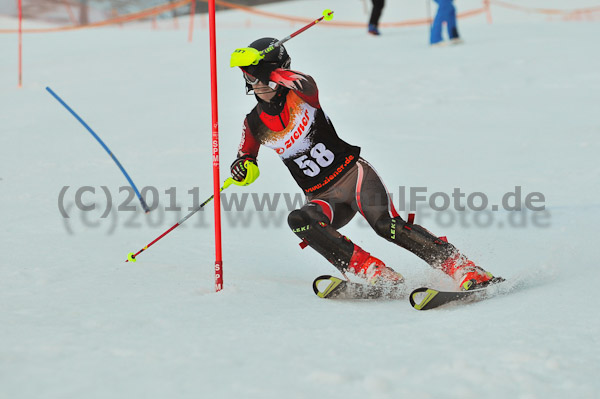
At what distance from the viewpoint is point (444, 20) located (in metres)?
11.8

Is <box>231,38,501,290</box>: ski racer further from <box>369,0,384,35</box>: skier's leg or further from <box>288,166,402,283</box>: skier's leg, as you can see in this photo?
<box>369,0,384,35</box>: skier's leg

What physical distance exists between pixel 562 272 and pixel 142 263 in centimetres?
236

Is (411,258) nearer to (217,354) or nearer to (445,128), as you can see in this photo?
(217,354)

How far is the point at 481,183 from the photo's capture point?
5695 millimetres

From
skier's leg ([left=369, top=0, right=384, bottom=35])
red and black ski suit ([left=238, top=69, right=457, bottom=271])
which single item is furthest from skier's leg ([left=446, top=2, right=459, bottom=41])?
red and black ski suit ([left=238, top=69, right=457, bottom=271])

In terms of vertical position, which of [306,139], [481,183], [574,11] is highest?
[574,11]

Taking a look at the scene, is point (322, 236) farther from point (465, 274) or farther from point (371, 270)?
point (465, 274)

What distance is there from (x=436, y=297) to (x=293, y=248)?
5.52ft

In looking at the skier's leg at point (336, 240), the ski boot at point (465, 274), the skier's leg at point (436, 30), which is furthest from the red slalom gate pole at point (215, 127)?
the skier's leg at point (436, 30)

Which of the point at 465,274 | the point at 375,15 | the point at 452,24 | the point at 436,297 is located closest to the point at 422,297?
the point at 436,297

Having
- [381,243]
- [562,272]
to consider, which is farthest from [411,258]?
[562,272]

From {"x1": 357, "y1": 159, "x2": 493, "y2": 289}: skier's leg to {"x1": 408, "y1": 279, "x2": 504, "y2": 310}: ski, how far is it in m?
0.06

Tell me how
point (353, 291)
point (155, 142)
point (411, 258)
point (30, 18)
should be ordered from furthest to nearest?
point (30, 18), point (155, 142), point (411, 258), point (353, 291)

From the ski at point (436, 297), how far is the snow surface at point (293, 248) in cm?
5
